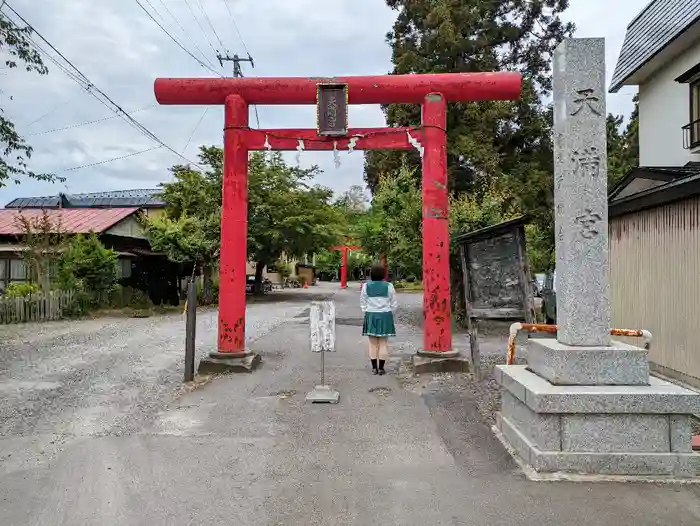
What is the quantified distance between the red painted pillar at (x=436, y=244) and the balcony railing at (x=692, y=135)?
6640mm

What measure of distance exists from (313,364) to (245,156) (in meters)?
3.70

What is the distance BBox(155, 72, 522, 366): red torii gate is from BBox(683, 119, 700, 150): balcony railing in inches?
213

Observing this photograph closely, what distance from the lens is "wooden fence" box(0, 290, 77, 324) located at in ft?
57.8

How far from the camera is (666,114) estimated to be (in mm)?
13266

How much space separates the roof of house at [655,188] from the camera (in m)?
7.78

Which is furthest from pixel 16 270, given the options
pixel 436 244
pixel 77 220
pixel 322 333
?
pixel 436 244

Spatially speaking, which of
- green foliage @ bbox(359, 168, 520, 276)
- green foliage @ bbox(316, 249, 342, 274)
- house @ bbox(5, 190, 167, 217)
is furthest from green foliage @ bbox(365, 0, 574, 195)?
green foliage @ bbox(316, 249, 342, 274)

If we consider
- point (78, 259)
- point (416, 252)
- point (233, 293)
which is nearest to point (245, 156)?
point (233, 293)

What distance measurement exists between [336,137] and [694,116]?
8312 millimetres

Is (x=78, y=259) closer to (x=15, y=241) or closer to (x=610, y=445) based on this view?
(x=15, y=241)

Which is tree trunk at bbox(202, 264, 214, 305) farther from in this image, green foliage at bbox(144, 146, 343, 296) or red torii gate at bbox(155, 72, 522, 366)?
red torii gate at bbox(155, 72, 522, 366)

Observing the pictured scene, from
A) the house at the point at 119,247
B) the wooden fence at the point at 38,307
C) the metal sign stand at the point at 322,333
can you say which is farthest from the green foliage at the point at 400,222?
the house at the point at 119,247

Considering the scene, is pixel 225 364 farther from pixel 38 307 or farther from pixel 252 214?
pixel 252 214

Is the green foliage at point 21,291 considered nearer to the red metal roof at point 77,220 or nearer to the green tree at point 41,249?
the green tree at point 41,249
